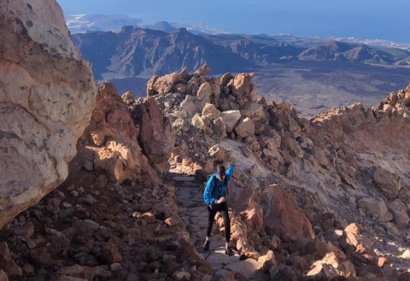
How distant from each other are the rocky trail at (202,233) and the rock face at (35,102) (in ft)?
9.46

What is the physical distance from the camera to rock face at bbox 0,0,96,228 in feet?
21.0

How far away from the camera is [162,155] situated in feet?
46.3

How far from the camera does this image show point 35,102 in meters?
6.84

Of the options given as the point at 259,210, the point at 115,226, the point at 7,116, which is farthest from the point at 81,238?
the point at 259,210

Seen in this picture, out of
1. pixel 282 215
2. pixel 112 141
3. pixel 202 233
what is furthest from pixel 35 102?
pixel 282 215

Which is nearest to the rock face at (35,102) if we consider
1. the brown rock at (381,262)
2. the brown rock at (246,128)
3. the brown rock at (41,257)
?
the brown rock at (41,257)

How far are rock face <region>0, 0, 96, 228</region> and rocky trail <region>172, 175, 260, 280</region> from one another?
9.46 feet

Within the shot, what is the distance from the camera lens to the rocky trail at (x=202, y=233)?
30.1 feet

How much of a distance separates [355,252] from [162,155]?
Answer: 472 cm

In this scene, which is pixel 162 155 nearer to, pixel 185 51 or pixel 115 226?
pixel 115 226

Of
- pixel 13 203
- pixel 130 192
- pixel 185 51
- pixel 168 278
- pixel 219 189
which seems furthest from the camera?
pixel 185 51

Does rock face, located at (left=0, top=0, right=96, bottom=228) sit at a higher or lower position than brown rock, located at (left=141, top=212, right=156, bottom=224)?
higher

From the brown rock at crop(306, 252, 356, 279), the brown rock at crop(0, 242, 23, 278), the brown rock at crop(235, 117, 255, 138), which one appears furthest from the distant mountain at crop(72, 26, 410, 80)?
the brown rock at crop(0, 242, 23, 278)

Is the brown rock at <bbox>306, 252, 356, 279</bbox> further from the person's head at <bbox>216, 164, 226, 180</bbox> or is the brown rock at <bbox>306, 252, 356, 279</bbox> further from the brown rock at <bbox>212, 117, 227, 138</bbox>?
the brown rock at <bbox>212, 117, 227, 138</bbox>
